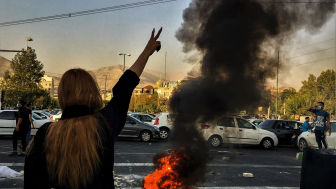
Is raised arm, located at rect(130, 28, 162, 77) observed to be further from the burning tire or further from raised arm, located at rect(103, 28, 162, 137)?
the burning tire

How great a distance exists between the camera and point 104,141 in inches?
60.2

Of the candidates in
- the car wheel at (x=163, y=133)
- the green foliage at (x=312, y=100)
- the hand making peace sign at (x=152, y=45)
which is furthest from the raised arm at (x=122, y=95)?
the green foliage at (x=312, y=100)

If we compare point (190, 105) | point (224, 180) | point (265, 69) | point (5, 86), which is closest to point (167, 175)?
point (190, 105)

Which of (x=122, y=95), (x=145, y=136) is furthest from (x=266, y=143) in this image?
(x=122, y=95)

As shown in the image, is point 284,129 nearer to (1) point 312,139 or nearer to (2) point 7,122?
(1) point 312,139

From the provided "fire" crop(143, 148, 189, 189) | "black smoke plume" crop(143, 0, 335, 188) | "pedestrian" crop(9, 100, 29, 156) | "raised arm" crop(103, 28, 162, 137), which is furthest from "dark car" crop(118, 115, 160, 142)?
"raised arm" crop(103, 28, 162, 137)

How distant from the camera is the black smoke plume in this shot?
5430 mm

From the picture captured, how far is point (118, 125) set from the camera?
5.42 feet

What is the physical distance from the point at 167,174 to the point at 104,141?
343cm

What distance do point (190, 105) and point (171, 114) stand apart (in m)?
0.66

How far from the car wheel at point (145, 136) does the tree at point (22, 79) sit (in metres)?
28.5

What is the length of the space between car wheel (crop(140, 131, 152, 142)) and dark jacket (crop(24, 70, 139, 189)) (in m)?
13.3

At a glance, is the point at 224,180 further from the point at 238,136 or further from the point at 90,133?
the point at 238,136

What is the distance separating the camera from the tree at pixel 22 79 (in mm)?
37281
